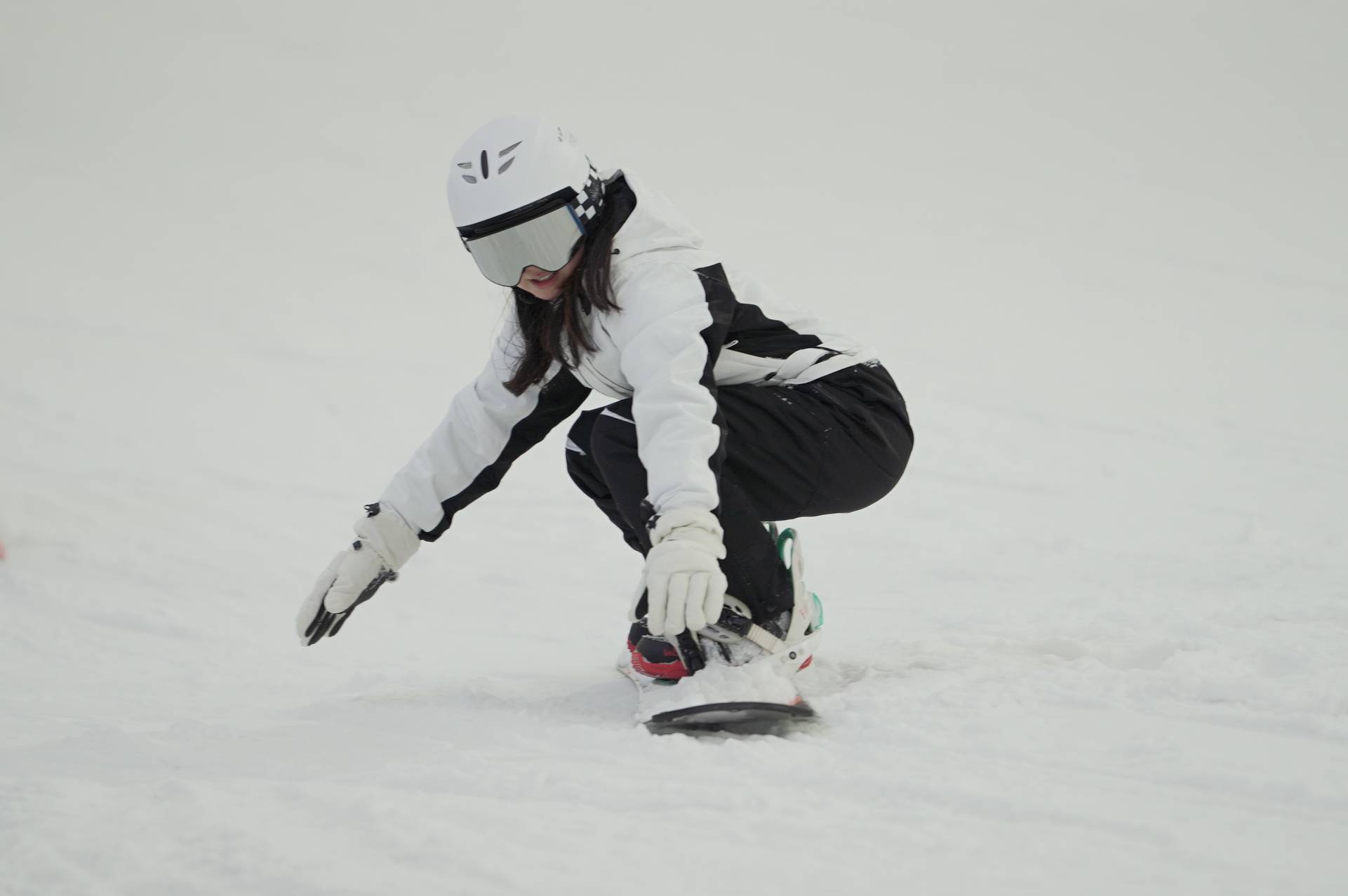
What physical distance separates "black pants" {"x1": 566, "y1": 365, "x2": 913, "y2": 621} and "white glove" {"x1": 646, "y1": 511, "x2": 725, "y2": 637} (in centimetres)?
9

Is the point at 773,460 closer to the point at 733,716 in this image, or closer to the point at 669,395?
the point at 669,395

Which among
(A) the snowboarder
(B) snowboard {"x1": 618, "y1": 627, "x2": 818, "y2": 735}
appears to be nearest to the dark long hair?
(A) the snowboarder

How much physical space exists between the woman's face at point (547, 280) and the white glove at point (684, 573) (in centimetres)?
38

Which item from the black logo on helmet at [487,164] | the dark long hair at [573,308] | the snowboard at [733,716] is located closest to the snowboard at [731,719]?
the snowboard at [733,716]

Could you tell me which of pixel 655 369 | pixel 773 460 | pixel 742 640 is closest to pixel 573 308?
pixel 655 369

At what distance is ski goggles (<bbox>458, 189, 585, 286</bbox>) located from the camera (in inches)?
50.5

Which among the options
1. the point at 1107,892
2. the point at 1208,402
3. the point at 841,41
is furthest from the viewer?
the point at 841,41

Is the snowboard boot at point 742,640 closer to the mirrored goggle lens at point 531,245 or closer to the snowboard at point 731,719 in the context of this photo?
the snowboard at point 731,719

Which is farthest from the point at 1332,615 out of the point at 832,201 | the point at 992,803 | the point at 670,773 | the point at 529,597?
the point at 832,201

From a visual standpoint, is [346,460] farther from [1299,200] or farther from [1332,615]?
[1299,200]

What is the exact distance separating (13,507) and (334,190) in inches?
141

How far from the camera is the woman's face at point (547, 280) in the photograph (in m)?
1.33

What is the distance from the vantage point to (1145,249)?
5.85 meters

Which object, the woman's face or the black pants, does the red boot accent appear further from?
the woman's face
